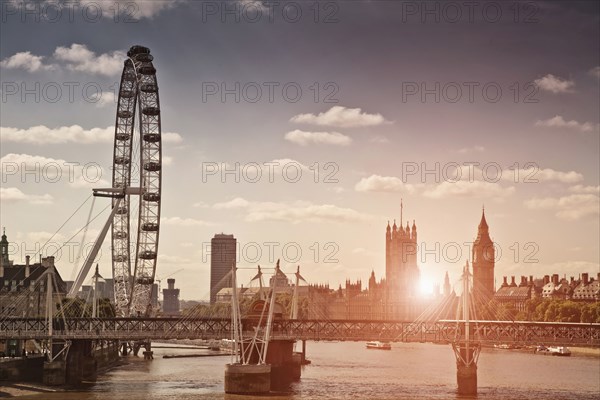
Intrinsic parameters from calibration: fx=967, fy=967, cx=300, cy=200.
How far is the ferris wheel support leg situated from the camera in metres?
86.4

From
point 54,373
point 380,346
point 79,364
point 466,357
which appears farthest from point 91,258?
point 380,346

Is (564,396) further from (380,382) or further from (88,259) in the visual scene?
(88,259)

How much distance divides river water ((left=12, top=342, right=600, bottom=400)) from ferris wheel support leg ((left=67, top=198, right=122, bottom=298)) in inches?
332

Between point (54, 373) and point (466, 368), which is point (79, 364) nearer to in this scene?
point (54, 373)

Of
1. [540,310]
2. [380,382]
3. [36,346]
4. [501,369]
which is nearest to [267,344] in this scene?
[380,382]

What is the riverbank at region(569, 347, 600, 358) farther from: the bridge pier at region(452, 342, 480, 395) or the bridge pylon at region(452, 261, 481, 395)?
the bridge pier at region(452, 342, 480, 395)

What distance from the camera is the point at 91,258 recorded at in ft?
296

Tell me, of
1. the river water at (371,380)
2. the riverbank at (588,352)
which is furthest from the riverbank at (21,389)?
the riverbank at (588,352)

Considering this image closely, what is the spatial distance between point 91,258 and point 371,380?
92.5ft

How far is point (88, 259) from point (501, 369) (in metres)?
45.7

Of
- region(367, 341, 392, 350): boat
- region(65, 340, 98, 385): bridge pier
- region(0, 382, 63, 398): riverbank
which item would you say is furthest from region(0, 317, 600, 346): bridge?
region(367, 341, 392, 350): boat

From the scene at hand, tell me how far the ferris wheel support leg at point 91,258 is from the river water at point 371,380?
8.45m

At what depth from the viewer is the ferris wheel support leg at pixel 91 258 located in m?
86.4

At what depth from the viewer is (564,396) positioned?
7256 cm
